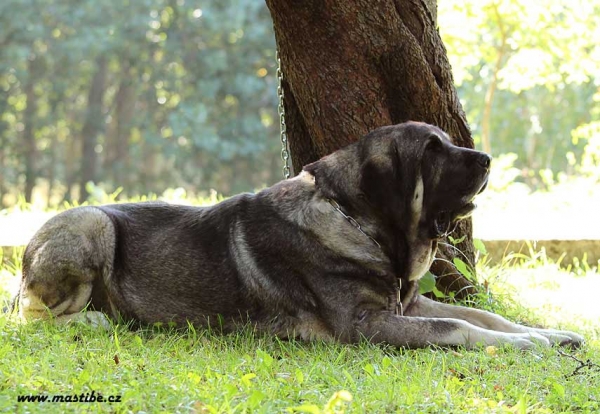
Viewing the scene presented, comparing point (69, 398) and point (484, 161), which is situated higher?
point (484, 161)

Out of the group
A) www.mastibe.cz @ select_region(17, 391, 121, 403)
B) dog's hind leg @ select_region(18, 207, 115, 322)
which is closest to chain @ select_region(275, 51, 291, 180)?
dog's hind leg @ select_region(18, 207, 115, 322)

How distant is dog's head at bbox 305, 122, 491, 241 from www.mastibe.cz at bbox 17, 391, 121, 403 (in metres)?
2.05

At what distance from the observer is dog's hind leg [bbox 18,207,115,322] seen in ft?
17.4

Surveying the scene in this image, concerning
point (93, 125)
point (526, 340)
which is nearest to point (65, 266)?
point (526, 340)

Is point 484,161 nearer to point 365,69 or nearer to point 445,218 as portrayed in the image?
point 445,218

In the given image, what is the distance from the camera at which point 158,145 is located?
26906 mm

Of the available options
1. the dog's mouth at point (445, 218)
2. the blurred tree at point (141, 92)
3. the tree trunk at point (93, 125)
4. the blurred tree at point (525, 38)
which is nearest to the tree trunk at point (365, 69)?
the dog's mouth at point (445, 218)

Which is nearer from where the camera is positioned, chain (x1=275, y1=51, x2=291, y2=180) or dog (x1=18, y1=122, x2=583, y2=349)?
dog (x1=18, y1=122, x2=583, y2=349)

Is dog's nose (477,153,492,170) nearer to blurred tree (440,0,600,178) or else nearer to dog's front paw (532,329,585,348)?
dog's front paw (532,329,585,348)

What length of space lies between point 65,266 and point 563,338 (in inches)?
123

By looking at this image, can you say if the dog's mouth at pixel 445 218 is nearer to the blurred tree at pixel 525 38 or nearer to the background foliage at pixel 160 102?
the blurred tree at pixel 525 38

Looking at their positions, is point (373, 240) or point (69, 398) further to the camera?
point (373, 240)

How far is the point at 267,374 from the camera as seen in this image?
411 centimetres

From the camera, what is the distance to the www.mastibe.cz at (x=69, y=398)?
11.2ft
